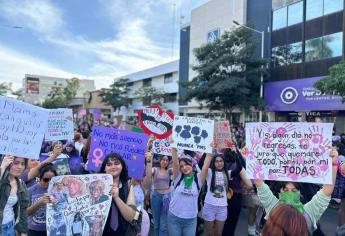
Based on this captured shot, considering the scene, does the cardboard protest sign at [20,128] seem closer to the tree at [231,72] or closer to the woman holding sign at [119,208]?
the woman holding sign at [119,208]

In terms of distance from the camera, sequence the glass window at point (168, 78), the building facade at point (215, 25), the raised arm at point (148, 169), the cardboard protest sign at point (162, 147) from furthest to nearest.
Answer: the glass window at point (168, 78)
the building facade at point (215, 25)
the cardboard protest sign at point (162, 147)
the raised arm at point (148, 169)

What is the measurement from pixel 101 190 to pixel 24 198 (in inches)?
34.6

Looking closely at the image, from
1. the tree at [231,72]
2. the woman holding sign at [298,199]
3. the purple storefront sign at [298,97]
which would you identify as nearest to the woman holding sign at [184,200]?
the woman holding sign at [298,199]

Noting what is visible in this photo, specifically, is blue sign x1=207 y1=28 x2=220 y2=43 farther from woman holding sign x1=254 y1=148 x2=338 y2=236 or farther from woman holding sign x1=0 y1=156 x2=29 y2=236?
woman holding sign x1=0 y1=156 x2=29 y2=236

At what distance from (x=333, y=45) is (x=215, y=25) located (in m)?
15.4

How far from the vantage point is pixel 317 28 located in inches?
1075

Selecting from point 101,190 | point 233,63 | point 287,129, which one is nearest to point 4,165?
point 101,190

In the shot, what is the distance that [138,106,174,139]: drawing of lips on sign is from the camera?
6.41 m

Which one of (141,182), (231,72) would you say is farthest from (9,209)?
(231,72)

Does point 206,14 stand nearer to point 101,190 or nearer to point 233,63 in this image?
point 233,63

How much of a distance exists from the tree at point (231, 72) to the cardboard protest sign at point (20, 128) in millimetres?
23833

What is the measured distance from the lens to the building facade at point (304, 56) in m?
25.9

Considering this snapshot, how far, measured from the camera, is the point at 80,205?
3496 mm

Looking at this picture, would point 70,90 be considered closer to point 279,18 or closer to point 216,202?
point 279,18
